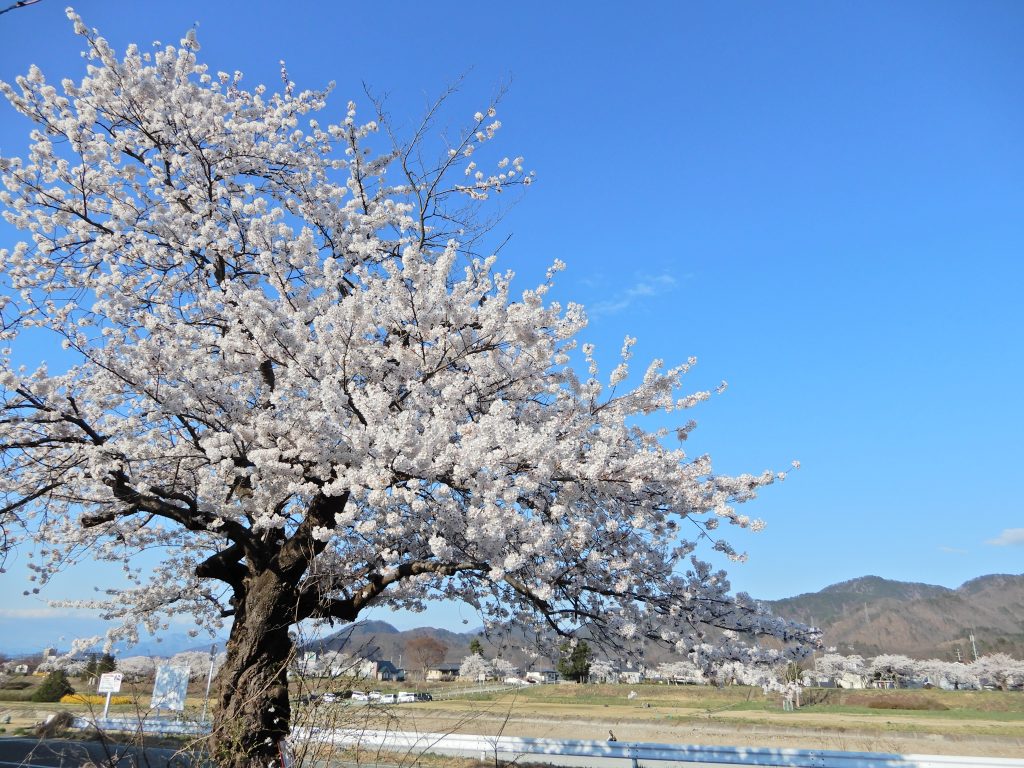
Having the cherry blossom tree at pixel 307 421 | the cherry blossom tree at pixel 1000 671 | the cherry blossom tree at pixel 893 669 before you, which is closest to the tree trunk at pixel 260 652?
the cherry blossom tree at pixel 307 421

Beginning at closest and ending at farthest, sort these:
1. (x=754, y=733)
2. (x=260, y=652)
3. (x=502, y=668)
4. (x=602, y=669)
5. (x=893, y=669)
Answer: (x=260, y=652) < (x=502, y=668) < (x=602, y=669) < (x=754, y=733) < (x=893, y=669)

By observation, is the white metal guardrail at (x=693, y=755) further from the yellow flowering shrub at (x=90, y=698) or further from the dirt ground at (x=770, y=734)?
the dirt ground at (x=770, y=734)

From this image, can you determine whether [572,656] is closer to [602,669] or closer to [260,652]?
[602,669]

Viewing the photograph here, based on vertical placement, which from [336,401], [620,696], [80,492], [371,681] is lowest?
[620,696]

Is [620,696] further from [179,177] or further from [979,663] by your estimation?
[979,663]

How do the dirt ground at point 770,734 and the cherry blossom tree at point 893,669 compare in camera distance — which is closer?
the dirt ground at point 770,734

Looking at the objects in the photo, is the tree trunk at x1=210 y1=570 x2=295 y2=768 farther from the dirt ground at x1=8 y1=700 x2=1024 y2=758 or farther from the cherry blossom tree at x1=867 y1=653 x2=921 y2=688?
the cherry blossom tree at x1=867 y1=653 x2=921 y2=688

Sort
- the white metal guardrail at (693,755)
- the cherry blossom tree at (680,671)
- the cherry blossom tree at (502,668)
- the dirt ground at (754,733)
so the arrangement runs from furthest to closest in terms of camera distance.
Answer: the dirt ground at (754,733)
the white metal guardrail at (693,755)
the cherry blossom tree at (502,668)
the cherry blossom tree at (680,671)

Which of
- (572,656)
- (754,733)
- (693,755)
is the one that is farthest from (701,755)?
(754,733)

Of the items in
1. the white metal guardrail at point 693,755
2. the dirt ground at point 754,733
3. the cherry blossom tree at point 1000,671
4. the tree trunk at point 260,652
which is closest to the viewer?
the tree trunk at point 260,652

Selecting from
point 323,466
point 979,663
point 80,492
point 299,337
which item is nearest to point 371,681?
point 323,466

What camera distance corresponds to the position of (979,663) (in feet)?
235

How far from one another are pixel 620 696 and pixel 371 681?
43.9 m

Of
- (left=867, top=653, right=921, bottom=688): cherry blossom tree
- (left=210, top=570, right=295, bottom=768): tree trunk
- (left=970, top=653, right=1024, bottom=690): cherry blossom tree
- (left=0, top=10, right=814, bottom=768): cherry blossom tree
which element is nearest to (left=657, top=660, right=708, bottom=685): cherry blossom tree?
(left=0, top=10, right=814, bottom=768): cherry blossom tree
